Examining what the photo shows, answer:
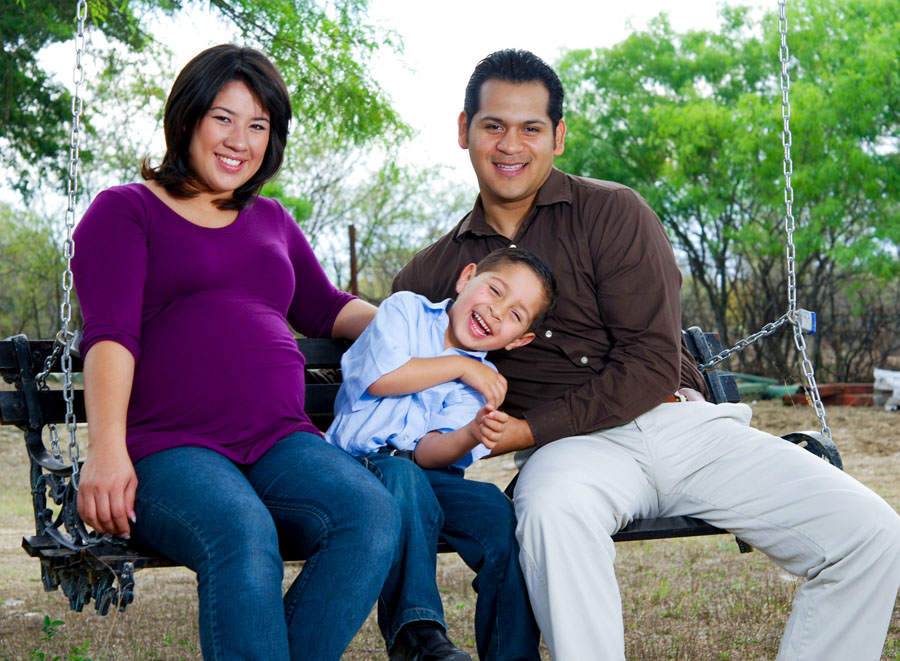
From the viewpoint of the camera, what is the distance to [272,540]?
2.28 meters

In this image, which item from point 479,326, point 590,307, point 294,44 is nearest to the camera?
point 479,326

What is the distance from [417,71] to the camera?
8656 mm

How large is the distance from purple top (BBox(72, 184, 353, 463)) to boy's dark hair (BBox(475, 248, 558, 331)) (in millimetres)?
619

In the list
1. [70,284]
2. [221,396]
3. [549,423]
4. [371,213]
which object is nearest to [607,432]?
[549,423]

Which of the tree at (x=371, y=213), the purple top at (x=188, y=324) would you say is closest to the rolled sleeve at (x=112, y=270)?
the purple top at (x=188, y=324)

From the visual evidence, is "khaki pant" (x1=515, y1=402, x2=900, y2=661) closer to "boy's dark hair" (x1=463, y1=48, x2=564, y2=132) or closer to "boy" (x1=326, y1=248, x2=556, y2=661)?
"boy" (x1=326, y1=248, x2=556, y2=661)

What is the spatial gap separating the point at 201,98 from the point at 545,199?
1074 millimetres

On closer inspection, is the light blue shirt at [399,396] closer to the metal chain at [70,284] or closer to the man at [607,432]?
the man at [607,432]

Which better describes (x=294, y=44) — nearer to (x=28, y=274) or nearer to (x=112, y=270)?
(x=112, y=270)

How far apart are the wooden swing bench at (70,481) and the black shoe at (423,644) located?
0.33 m

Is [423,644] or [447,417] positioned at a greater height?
[447,417]

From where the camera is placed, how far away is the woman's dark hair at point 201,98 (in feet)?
8.95

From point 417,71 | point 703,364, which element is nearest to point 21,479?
point 417,71

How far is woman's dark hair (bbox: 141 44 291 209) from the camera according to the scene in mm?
2729
